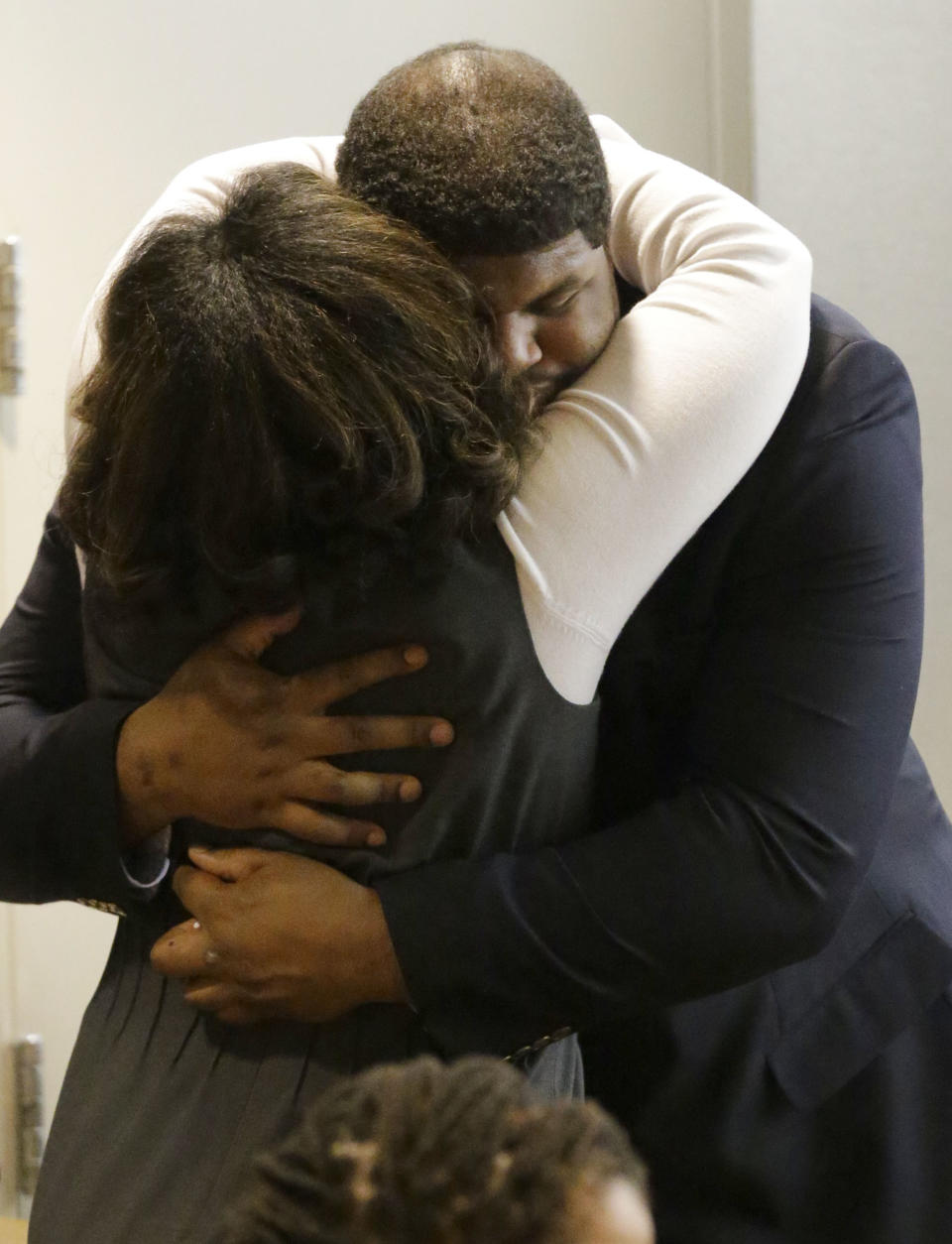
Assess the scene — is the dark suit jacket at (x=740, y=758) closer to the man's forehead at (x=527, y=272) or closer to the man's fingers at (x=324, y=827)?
the man's fingers at (x=324, y=827)

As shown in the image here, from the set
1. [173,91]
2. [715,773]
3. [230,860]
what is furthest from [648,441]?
[173,91]

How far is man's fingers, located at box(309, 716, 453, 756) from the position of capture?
914 mm

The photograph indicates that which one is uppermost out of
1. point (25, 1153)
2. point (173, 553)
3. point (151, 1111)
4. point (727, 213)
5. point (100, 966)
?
point (727, 213)

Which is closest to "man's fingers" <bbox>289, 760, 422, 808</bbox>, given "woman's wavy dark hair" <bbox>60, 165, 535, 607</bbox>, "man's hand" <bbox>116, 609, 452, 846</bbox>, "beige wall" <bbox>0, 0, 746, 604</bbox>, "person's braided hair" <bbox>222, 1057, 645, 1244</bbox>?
"man's hand" <bbox>116, 609, 452, 846</bbox>

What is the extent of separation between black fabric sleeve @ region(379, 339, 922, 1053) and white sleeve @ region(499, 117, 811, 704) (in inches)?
2.9

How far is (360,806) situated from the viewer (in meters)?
0.94

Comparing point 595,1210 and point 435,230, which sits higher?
point 435,230

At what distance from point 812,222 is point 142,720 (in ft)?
4.38

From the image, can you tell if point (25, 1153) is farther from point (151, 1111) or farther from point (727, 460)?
point (727, 460)

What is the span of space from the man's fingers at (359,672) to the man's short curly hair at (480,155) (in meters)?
0.25

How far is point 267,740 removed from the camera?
0.94 meters

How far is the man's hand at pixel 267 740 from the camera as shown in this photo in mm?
921

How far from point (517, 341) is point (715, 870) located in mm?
349

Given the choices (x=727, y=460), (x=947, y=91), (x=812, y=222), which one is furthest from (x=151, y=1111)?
(x=947, y=91)
